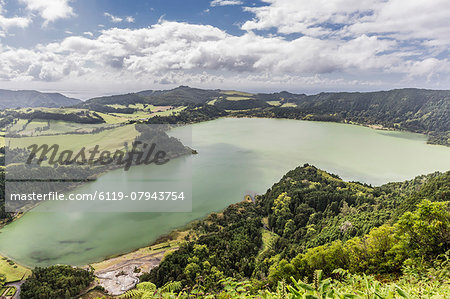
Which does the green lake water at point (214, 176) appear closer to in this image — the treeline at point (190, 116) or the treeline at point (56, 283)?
the treeline at point (56, 283)

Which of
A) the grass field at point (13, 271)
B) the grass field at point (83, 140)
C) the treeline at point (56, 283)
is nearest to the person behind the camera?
the treeline at point (56, 283)

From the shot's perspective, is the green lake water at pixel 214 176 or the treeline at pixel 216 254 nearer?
the treeline at pixel 216 254

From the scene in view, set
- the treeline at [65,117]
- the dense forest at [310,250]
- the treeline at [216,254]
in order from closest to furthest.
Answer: the dense forest at [310,250], the treeline at [216,254], the treeline at [65,117]

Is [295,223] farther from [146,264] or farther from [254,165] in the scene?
[254,165]

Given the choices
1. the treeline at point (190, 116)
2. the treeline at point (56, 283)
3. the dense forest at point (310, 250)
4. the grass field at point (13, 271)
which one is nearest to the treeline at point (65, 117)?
the treeline at point (190, 116)

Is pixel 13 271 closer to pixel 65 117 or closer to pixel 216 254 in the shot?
pixel 216 254

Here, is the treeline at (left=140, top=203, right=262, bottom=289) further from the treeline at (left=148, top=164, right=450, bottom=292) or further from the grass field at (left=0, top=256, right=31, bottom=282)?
the grass field at (left=0, top=256, right=31, bottom=282)
